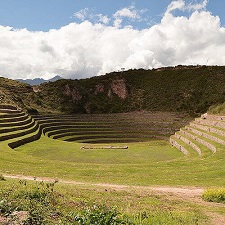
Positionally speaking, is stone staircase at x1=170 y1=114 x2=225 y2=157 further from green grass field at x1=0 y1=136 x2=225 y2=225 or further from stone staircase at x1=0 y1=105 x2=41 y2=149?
stone staircase at x1=0 y1=105 x2=41 y2=149

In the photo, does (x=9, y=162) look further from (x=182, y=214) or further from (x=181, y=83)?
(x=181, y=83)

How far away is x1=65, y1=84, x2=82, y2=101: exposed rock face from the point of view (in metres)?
84.8

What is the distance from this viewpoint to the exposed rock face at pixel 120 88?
8944 cm

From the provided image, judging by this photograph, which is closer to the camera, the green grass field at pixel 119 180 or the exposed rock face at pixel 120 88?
the green grass field at pixel 119 180

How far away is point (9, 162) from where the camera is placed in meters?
23.5

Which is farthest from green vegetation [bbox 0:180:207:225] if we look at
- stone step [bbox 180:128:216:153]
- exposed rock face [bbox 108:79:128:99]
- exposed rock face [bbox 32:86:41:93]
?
exposed rock face [bbox 32:86:41:93]

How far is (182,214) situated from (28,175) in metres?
12.8

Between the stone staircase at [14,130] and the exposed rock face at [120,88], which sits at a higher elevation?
the exposed rock face at [120,88]

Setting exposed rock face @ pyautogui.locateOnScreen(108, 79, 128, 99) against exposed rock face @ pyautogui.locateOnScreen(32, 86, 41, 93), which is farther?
exposed rock face @ pyautogui.locateOnScreen(108, 79, 128, 99)

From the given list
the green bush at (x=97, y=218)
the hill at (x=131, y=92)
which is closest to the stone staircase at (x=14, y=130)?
the hill at (x=131, y=92)

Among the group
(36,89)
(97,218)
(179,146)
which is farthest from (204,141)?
(36,89)

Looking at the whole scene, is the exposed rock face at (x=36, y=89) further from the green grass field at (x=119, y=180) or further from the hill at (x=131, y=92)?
the green grass field at (x=119, y=180)

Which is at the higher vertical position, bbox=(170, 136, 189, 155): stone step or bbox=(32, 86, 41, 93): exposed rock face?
bbox=(32, 86, 41, 93): exposed rock face

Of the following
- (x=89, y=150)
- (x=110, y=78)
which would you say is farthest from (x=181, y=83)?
(x=89, y=150)
